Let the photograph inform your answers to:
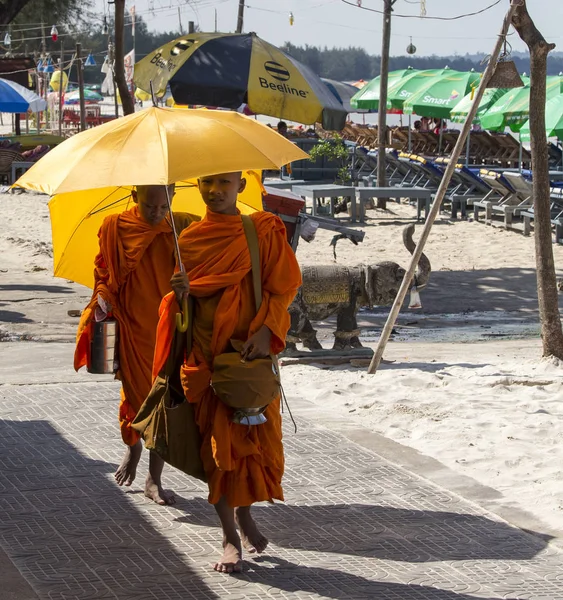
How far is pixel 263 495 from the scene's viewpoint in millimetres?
3943

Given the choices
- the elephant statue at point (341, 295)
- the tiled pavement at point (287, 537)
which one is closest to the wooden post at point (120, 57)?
the elephant statue at point (341, 295)

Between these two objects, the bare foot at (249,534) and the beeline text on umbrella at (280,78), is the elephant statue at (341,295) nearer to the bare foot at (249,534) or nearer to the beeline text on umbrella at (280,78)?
the beeline text on umbrella at (280,78)

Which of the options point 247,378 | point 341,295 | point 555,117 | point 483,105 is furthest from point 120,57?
point 483,105

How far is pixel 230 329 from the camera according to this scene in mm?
3965

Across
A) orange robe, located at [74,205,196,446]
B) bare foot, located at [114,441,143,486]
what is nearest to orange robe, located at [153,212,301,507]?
orange robe, located at [74,205,196,446]

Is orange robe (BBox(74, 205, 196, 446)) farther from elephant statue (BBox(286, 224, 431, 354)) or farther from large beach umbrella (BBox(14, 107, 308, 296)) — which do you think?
elephant statue (BBox(286, 224, 431, 354))

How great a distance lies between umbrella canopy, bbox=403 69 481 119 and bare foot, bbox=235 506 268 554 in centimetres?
2366

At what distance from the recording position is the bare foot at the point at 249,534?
13.5 feet

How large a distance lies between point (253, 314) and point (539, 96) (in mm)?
4437

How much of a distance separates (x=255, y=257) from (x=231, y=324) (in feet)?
0.88

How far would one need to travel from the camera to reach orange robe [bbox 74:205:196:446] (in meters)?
4.67

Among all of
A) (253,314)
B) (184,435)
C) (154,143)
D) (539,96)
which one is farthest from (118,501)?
(539,96)

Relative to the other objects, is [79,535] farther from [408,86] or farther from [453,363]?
[408,86]

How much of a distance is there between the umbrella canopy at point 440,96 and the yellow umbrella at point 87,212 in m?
22.3
